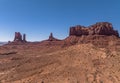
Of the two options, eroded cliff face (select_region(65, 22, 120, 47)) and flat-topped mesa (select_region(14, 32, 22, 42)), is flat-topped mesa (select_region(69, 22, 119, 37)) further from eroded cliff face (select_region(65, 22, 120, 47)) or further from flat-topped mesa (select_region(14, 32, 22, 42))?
flat-topped mesa (select_region(14, 32, 22, 42))

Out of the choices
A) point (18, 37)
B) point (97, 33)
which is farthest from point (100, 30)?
point (18, 37)

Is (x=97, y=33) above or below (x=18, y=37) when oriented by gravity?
below

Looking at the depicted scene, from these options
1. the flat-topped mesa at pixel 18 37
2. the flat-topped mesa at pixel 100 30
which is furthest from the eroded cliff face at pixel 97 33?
the flat-topped mesa at pixel 18 37

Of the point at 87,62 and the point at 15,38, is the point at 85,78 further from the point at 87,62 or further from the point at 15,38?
the point at 15,38

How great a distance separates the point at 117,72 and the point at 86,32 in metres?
50.9

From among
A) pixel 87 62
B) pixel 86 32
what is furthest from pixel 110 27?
pixel 87 62

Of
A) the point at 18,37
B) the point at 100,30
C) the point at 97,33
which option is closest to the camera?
the point at 97,33

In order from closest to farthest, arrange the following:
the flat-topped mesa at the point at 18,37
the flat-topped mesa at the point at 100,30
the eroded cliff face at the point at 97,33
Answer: the eroded cliff face at the point at 97,33, the flat-topped mesa at the point at 100,30, the flat-topped mesa at the point at 18,37

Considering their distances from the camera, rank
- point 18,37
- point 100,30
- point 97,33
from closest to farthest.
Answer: point 97,33 → point 100,30 → point 18,37

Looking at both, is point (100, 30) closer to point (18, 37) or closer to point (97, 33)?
point (97, 33)

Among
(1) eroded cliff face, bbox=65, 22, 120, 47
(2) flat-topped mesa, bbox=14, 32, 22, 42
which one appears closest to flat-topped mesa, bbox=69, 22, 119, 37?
(1) eroded cliff face, bbox=65, 22, 120, 47

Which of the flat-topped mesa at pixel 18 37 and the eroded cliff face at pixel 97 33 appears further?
the flat-topped mesa at pixel 18 37

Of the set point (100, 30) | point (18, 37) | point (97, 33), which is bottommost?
point (97, 33)

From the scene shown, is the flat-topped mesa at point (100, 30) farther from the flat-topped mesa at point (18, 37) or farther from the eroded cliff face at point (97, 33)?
the flat-topped mesa at point (18, 37)
